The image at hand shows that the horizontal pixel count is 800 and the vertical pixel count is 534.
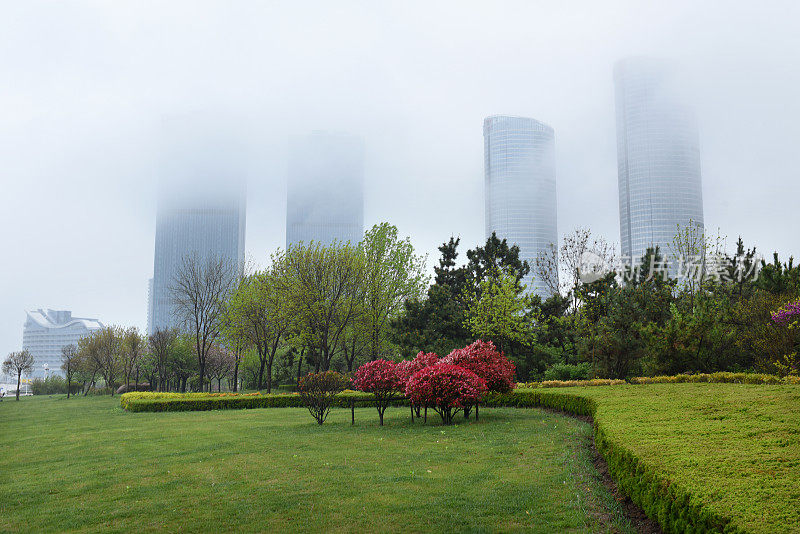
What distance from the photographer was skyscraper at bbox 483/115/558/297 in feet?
481

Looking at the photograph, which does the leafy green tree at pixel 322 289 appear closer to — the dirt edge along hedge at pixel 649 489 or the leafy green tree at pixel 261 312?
the leafy green tree at pixel 261 312

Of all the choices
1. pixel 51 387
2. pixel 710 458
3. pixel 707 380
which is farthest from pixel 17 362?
pixel 710 458

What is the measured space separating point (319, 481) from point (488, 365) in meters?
8.16

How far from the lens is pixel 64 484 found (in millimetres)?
8484

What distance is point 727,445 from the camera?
607 centimetres

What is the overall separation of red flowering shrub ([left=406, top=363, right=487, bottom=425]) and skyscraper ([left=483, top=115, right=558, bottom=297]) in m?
130

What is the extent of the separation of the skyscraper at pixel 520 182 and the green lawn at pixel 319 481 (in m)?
132

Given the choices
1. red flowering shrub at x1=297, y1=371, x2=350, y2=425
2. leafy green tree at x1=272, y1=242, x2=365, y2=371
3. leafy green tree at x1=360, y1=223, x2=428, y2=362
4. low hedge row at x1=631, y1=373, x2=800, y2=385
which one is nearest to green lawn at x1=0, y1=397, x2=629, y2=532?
red flowering shrub at x1=297, y1=371, x2=350, y2=425

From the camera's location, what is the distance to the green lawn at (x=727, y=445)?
13.1ft

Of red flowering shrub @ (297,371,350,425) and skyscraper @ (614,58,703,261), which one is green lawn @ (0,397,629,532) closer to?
red flowering shrub @ (297,371,350,425)

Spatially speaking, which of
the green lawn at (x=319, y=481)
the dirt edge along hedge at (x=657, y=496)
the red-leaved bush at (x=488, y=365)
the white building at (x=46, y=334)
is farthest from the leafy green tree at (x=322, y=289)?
the white building at (x=46, y=334)

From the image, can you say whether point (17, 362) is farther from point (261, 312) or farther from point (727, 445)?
point (727, 445)

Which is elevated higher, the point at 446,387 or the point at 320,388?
the point at 446,387

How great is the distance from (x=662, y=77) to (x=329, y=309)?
12338 centimetres
